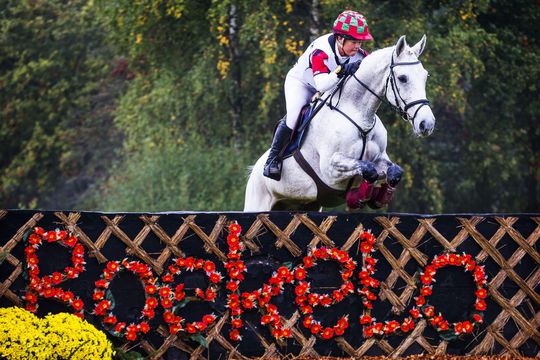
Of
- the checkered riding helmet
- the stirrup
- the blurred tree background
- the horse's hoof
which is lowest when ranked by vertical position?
the blurred tree background

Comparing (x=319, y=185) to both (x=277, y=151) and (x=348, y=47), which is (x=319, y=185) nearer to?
(x=277, y=151)

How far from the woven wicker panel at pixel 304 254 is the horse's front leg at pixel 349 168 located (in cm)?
78

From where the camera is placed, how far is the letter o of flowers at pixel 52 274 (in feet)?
20.2

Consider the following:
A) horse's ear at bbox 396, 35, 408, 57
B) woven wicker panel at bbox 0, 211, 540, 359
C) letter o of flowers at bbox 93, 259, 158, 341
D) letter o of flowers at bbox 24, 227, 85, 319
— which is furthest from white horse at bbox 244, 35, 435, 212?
letter o of flowers at bbox 24, 227, 85, 319

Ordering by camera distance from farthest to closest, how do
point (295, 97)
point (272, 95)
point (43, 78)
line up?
point (43, 78) → point (272, 95) → point (295, 97)

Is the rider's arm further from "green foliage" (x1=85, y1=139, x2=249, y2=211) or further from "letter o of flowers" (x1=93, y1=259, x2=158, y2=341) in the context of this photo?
"green foliage" (x1=85, y1=139, x2=249, y2=211)

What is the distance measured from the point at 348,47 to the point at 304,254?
2092 mm

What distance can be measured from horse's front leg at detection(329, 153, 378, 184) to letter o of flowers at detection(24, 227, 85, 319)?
240cm

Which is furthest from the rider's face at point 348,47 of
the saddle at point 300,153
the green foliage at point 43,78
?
the green foliage at point 43,78

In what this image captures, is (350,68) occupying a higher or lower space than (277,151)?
higher

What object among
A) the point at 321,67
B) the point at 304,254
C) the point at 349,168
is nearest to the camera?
the point at 304,254

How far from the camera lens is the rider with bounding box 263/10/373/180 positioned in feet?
25.4

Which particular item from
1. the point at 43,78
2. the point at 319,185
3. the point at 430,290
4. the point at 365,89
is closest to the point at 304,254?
the point at 430,290

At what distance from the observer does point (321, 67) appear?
784 cm
